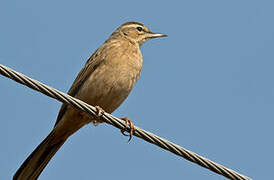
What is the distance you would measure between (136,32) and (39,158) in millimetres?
3713

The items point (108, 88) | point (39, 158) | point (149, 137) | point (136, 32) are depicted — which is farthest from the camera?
point (136, 32)

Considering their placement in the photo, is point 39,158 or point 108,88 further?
point 108,88

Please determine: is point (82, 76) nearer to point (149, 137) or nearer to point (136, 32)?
point (136, 32)

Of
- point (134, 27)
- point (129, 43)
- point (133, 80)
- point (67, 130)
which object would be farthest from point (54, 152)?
point (134, 27)

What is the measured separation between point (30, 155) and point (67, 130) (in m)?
0.84

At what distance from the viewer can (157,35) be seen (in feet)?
35.6

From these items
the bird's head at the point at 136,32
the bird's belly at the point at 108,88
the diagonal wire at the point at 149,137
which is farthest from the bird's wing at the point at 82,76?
the diagonal wire at the point at 149,137

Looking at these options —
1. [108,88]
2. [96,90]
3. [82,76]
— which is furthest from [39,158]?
[82,76]

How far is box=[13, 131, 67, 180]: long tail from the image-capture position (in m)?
7.80

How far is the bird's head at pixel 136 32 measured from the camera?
34.1 ft

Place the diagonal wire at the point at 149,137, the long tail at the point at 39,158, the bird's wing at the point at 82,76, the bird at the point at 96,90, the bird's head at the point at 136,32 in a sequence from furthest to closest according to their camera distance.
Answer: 1. the bird's head at the point at 136,32
2. the bird's wing at the point at 82,76
3. the bird at the point at 96,90
4. the long tail at the point at 39,158
5. the diagonal wire at the point at 149,137

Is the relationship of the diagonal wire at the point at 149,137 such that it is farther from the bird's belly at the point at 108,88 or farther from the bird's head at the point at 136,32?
the bird's head at the point at 136,32

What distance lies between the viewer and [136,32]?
10.7 meters

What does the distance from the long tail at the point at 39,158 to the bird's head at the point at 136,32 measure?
2.70 metres
